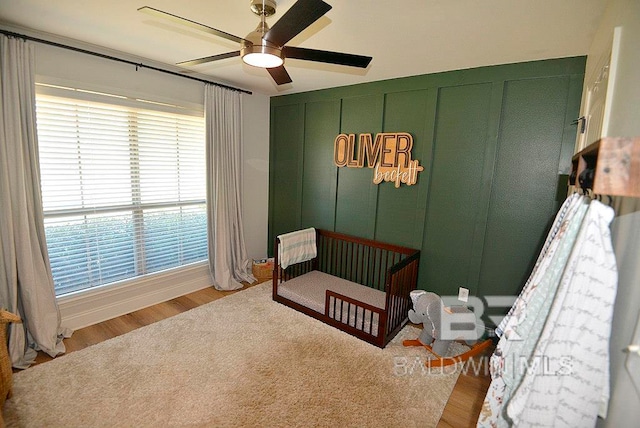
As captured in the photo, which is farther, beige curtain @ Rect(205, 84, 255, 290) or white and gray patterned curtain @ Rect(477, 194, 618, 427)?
beige curtain @ Rect(205, 84, 255, 290)

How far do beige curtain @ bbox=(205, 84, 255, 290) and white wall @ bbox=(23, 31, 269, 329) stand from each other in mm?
194

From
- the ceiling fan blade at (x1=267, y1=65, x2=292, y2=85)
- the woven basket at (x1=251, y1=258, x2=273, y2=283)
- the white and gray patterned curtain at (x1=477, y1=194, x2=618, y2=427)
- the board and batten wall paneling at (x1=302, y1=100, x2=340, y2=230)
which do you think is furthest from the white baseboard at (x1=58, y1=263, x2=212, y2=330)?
the white and gray patterned curtain at (x1=477, y1=194, x2=618, y2=427)

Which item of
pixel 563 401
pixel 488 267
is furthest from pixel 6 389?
pixel 488 267

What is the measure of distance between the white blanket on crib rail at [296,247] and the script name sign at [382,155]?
0.94 metres

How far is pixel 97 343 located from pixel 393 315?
255cm

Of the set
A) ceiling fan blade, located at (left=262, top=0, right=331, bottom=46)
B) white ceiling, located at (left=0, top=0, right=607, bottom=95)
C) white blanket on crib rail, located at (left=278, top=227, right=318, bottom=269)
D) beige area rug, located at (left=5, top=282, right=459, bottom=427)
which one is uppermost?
white ceiling, located at (left=0, top=0, right=607, bottom=95)

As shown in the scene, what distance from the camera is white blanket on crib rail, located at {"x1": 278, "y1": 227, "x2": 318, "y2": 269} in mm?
3164

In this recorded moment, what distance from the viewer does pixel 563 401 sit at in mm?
951

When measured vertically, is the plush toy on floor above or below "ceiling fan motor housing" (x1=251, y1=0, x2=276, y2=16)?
below

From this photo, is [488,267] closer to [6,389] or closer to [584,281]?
[584,281]

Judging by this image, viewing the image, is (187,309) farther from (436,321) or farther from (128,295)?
(436,321)

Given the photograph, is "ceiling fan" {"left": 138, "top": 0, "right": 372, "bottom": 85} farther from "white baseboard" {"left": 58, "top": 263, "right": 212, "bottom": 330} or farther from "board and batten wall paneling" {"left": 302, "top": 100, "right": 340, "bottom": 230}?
"white baseboard" {"left": 58, "top": 263, "right": 212, "bottom": 330}

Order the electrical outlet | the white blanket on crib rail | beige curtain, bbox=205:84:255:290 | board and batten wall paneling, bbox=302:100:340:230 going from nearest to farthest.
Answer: the electrical outlet < the white blanket on crib rail < beige curtain, bbox=205:84:255:290 < board and batten wall paneling, bbox=302:100:340:230

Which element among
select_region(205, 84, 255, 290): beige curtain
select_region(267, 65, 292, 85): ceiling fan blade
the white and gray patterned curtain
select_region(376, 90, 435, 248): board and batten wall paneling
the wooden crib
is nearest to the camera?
the white and gray patterned curtain
